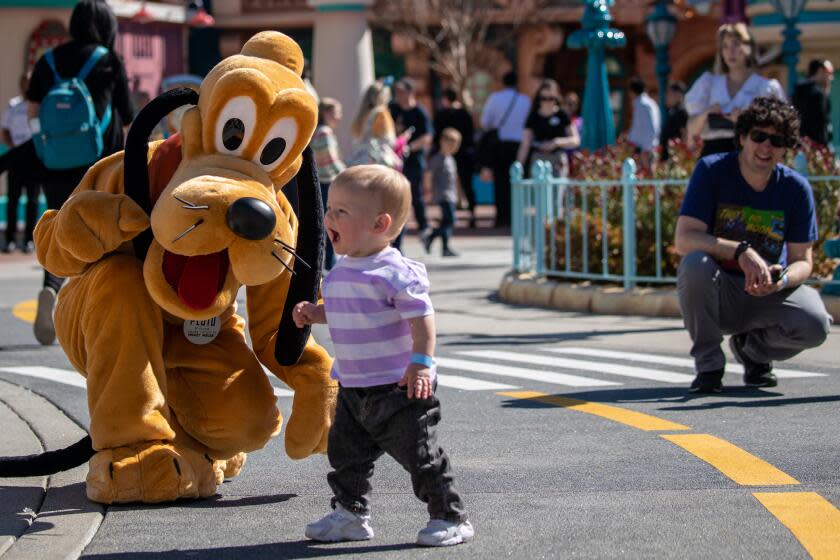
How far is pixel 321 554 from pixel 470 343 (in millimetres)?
5439

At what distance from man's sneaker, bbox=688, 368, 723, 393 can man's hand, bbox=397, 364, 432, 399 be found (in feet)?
10.9

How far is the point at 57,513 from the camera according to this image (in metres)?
5.34

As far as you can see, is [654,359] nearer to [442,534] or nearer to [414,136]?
[442,534]

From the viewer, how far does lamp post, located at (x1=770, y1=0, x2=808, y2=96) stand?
1698 cm

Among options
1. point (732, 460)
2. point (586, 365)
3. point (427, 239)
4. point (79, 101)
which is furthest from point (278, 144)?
point (427, 239)

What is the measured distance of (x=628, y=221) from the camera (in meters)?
11.3

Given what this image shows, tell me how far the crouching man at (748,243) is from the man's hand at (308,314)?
3150mm

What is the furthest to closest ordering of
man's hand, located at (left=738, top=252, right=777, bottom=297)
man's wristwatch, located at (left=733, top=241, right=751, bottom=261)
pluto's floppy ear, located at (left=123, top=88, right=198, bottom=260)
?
man's wristwatch, located at (left=733, top=241, right=751, bottom=261), man's hand, located at (left=738, top=252, right=777, bottom=297), pluto's floppy ear, located at (left=123, top=88, right=198, bottom=260)

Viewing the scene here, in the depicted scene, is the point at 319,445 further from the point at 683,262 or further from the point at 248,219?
the point at 683,262

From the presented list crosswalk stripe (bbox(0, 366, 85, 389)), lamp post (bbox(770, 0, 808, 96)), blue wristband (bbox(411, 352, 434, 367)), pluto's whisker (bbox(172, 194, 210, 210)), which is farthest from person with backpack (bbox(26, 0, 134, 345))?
lamp post (bbox(770, 0, 808, 96))

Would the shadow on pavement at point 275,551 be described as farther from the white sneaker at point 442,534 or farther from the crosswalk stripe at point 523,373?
the crosswalk stripe at point 523,373

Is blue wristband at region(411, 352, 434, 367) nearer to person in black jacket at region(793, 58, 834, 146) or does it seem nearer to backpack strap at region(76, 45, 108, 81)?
backpack strap at region(76, 45, 108, 81)

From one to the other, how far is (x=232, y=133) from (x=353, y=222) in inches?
29.3

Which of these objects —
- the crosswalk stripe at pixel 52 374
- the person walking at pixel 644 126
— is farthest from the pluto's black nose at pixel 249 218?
the person walking at pixel 644 126
